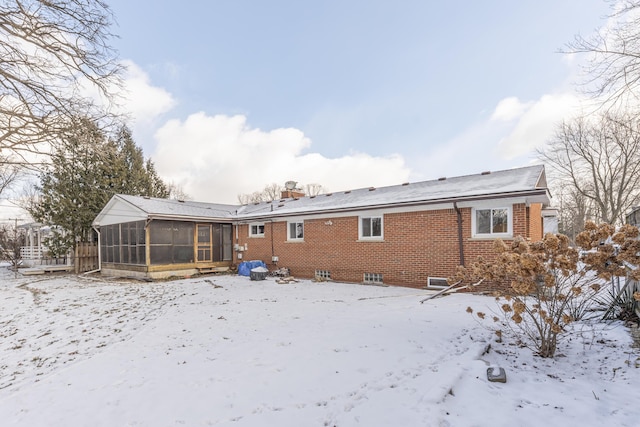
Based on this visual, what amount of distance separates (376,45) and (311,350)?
1243 centimetres

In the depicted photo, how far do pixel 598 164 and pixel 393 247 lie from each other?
1059 inches

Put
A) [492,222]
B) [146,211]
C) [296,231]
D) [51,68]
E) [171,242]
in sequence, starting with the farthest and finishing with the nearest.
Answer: [171,242], [296,231], [146,211], [492,222], [51,68]

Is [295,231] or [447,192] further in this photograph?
[295,231]

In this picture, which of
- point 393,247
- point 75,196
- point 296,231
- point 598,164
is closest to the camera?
point 393,247

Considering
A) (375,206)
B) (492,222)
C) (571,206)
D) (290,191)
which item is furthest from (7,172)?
(571,206)

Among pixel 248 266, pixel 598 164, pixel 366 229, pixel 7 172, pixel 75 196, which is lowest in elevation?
pixel 248 266

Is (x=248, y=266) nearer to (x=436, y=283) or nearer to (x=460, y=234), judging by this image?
(x=436, y=283)

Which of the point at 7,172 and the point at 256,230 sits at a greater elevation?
the point at 7,172

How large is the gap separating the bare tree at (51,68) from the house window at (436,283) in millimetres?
9635

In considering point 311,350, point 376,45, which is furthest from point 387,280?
point 376,45

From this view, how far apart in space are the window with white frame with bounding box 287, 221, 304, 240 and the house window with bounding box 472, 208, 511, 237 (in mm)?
7105

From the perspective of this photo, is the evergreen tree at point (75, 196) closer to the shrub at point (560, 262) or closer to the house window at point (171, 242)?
the house window at point (171, 242)

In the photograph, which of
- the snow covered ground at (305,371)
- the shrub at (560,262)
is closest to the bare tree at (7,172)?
the snow covered ground at (305,371)

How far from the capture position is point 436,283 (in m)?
9.73
